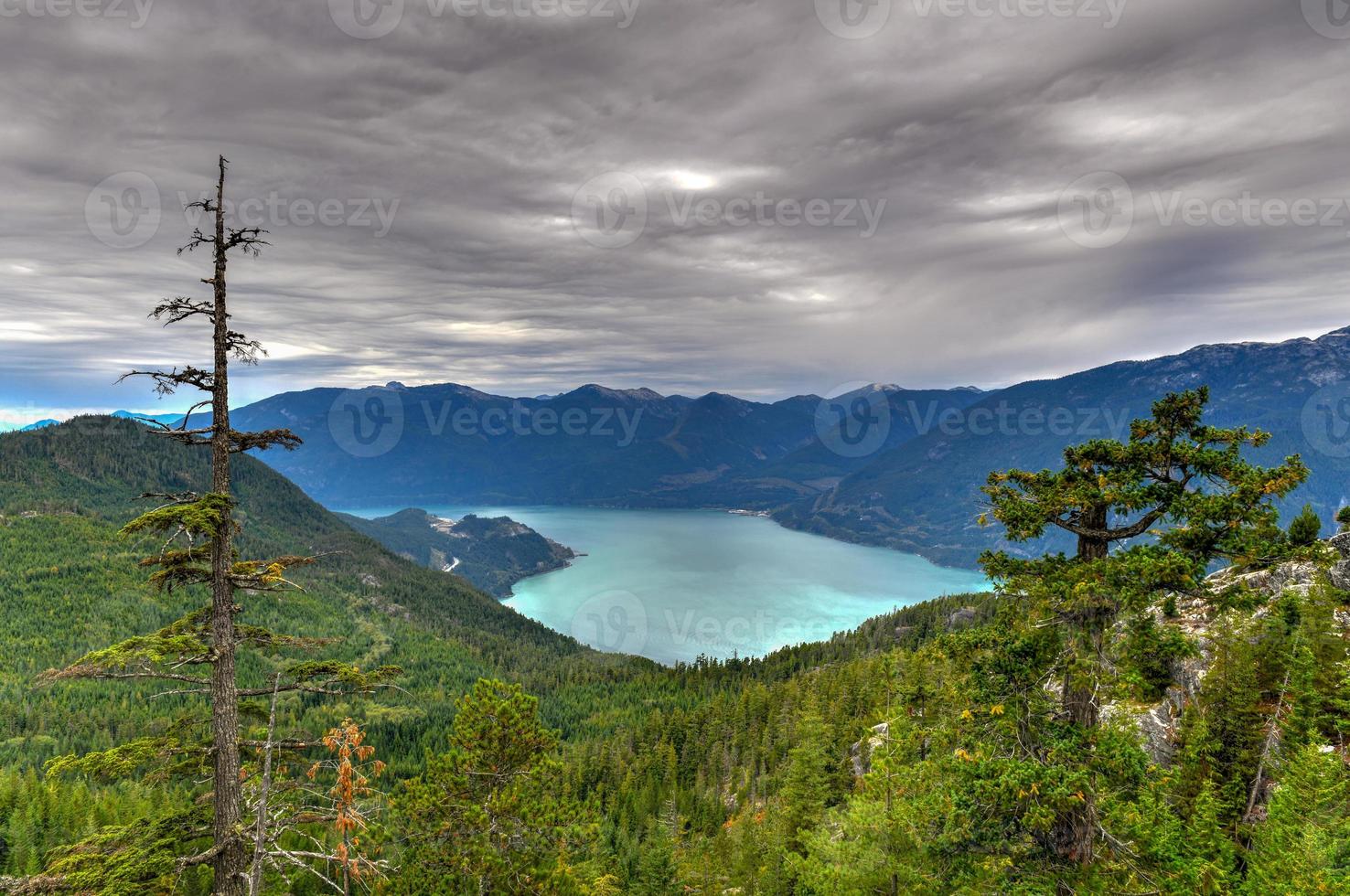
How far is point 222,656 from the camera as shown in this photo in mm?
9508

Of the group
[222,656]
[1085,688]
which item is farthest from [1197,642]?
[222,656]

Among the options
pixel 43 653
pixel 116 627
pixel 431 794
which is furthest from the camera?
pixel 116 627

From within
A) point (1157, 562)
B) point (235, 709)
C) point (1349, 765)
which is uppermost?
point (1157, 562)

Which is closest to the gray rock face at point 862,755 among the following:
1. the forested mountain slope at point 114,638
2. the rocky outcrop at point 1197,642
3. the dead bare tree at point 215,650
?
the rocky outcrop at point 1197,642

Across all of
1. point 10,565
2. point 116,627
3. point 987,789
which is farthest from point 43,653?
point 987,789

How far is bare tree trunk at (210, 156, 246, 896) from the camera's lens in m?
9.19

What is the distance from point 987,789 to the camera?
358 inches

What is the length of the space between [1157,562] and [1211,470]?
199 cm

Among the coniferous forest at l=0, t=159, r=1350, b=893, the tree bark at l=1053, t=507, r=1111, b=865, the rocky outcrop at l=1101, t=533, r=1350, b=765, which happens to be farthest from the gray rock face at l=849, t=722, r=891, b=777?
the tree bark at l=1053, t=507, r=1111, b=865

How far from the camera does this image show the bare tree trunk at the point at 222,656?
9.19 m

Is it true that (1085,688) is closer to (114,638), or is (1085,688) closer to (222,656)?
(222,656)

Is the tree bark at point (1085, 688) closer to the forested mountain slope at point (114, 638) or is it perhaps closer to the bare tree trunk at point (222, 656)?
the bare tree trunk at point (222, 656)

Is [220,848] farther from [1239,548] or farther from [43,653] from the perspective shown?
[43,653]

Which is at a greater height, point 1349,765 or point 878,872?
point 1349,765
